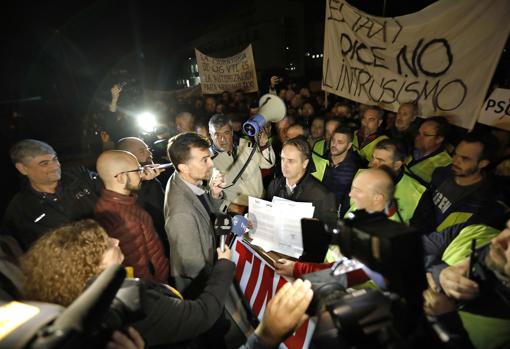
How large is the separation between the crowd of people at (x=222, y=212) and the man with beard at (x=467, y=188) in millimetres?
13

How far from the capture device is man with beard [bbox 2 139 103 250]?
289cm

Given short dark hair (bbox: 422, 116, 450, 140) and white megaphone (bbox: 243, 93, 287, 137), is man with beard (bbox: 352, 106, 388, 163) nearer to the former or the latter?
short dark hair (bbox: 422, 116, 450, 140)

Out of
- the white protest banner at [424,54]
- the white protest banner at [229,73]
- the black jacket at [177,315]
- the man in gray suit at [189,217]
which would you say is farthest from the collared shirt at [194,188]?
the white protest banner at [229,73]

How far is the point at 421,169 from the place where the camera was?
3.80 metres

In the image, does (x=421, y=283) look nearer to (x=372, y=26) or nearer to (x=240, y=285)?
(x=240, y=285)

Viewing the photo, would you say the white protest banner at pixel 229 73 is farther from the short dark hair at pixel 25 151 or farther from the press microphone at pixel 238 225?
the press microphone at pixel 238 225

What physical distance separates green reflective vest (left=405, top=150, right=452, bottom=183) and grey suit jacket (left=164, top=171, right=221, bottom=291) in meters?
2.84

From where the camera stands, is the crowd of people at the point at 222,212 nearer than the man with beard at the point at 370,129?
Yes

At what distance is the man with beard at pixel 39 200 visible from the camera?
2.89 m

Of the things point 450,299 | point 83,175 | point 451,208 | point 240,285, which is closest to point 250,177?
point 240,285

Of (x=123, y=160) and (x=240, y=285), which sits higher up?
(x=123, y=160)

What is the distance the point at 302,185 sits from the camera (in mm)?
3092

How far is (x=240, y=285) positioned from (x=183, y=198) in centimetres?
103

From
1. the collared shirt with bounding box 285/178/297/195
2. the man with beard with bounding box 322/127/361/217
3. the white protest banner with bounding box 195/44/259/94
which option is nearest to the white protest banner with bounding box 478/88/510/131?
the man with beard with bounding box 322/127/361/217
